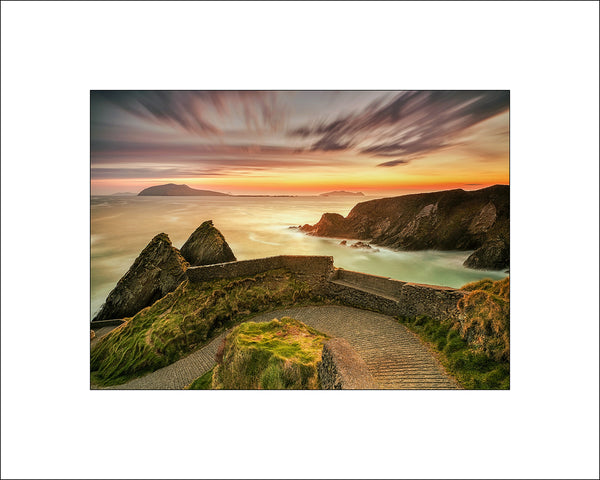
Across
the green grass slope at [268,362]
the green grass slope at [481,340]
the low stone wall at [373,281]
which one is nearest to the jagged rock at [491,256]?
the green grass slope at [481,340]

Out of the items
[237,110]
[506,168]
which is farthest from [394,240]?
[237,110]

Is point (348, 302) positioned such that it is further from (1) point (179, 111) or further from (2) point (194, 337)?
(1) point (179, 111)

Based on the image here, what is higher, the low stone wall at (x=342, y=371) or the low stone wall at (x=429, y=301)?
the low stone wall at (x=429, y=301)

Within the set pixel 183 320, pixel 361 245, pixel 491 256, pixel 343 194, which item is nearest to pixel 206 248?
pixel 183 320

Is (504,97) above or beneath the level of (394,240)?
above

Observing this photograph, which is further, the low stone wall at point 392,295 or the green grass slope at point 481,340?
the low stone wall at point 392,295

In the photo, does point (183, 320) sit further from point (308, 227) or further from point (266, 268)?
point (308, 227)

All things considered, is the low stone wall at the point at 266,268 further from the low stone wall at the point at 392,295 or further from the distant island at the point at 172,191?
the distant island at the point at 172,191
